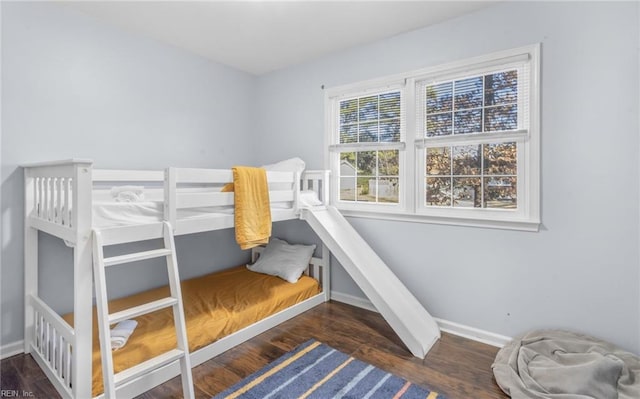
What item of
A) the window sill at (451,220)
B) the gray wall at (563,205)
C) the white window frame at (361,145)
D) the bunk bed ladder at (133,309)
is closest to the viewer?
the bunk bed ladder at (133,309)

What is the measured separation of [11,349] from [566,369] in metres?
3.54

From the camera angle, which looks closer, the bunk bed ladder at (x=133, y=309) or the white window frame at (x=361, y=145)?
the bunk bed ladder at (x=133, y=309)

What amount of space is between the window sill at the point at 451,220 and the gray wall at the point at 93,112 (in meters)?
1.66

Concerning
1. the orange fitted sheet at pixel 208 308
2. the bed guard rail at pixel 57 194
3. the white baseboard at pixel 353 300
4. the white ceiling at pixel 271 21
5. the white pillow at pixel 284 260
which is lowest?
the white baseboard at pixel 353 300

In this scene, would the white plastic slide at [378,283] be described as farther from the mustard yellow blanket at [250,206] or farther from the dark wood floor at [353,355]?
the mustard yellow blanket at [250,206]

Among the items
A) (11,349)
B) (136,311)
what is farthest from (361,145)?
(11,349)

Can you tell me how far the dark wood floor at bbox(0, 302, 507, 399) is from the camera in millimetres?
1897

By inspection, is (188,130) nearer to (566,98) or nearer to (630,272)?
(566,98)

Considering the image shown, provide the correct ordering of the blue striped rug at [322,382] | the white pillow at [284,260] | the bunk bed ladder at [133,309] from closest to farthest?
the bunk bed ladder at [133,309], the blue striped rug at [322,382], the white pillow at [284,260]

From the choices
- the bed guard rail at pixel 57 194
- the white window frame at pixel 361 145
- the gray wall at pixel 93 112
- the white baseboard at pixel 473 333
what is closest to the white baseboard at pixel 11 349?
the gray wall at pixel 93 112

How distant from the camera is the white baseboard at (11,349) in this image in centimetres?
219

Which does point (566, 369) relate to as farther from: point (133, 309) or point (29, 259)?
point (29, 259)

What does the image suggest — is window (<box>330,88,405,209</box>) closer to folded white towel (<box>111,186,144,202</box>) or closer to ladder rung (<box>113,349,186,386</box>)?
folded white towel (<box>111,186,144,202</box>)

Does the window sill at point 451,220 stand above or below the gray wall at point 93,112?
below
